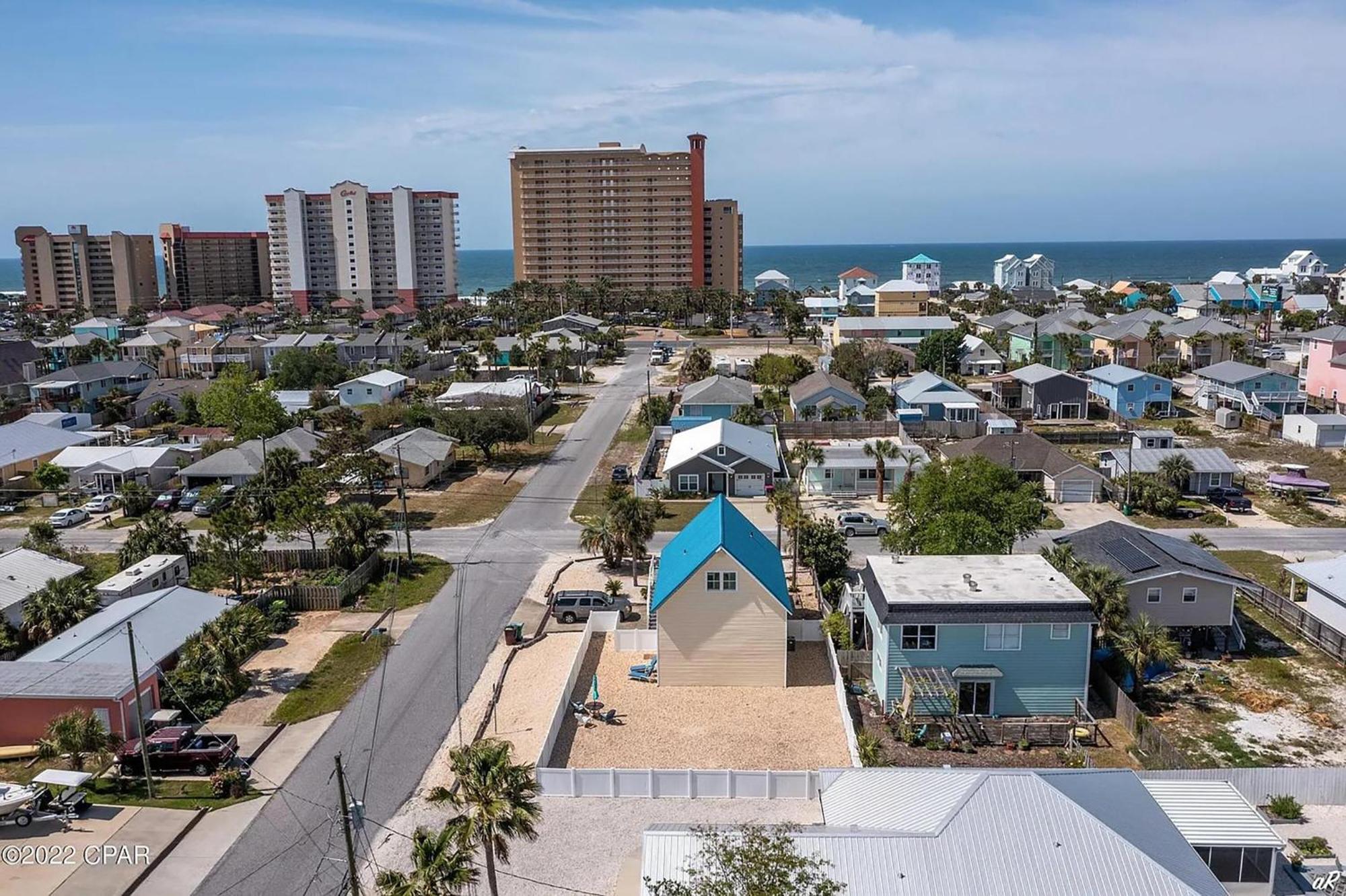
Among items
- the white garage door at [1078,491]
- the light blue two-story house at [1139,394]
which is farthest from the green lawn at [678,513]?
the light blue two-story house at [1139,394]

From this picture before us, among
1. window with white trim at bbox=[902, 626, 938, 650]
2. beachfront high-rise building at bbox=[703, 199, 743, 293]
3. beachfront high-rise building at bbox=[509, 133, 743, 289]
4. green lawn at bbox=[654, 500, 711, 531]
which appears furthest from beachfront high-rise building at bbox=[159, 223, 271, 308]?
window with white trim at bbox=[902, 626, 938, 650]

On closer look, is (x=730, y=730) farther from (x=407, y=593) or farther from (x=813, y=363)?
(x=813, y=363)

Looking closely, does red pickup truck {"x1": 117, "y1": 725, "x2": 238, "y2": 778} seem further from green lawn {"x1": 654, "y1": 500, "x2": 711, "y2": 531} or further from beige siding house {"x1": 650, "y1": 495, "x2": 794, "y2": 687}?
green lawn {"x1": 654, "y1": 500, "x2": 711, "y2": 531}

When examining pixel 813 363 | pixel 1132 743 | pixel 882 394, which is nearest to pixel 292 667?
pixel 1132 743

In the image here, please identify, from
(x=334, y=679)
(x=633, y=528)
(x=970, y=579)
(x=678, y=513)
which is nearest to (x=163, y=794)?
(x=334, y=679)

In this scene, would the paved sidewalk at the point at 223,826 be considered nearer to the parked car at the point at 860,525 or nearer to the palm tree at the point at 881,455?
the parked car at the point at 860,525
